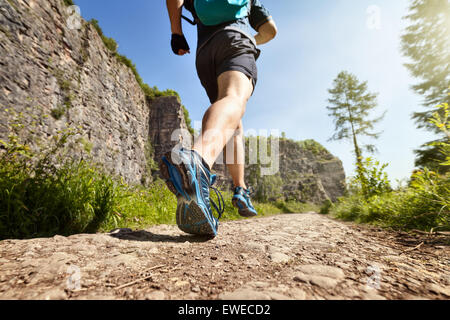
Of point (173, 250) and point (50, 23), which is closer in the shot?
point (173, 250)

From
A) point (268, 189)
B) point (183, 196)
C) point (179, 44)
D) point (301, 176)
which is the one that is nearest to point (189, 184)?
point (183, 196)

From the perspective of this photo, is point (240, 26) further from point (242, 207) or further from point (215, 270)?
point (215, 270)

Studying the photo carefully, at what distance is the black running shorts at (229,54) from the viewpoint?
54.3 inches

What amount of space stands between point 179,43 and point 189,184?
1.20 m

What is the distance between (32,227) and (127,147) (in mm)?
6322

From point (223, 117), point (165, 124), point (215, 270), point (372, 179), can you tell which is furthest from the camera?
point (165, 124)

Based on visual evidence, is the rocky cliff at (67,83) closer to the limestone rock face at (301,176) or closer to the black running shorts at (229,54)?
the black running shorts at (229,54)

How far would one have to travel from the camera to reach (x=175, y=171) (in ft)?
3.45

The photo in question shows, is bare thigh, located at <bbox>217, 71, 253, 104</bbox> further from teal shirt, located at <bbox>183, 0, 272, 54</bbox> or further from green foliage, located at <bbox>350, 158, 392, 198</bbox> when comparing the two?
green foliage, located at <bbox>350, 158, 392, 198</bbox>

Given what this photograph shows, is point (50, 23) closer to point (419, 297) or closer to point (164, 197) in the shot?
point (164, 197)

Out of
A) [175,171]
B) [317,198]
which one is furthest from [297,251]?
[317,198]

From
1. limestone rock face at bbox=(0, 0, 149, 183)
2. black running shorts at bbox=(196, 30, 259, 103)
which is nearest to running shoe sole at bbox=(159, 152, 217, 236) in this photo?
black running shorts at bbox=(196, 30, 259, 103)

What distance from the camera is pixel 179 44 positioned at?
61.6 inches

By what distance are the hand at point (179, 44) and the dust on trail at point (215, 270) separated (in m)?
1.46
